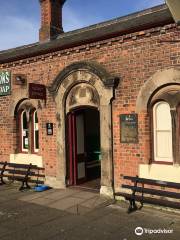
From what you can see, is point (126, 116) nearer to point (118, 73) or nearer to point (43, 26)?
point (118, 73)

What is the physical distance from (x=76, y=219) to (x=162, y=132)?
2965 millimetres

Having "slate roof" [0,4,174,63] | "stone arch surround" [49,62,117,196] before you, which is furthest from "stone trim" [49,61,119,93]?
"slate roof" [0,4,174,63]

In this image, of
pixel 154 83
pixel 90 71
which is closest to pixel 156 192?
pixel 154 83

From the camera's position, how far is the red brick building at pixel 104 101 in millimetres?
7742

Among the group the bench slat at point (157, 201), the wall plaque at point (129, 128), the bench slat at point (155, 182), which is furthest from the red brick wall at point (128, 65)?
the bench slat at point (157, 201)

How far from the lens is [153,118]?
8.05 metres

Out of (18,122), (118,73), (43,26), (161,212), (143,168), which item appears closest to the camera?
(161,212)

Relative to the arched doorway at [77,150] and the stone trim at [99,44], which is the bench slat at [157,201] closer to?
the arched doorway at [77,150]

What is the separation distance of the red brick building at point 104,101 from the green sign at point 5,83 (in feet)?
0.12

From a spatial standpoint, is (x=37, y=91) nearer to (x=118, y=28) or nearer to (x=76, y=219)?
(x=118, y=28)

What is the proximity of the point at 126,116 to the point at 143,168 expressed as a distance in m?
1.42

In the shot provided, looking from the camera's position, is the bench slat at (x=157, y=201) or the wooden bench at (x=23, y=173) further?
the wooden bench at (x=23, y=173)

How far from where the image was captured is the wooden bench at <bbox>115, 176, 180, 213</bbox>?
6972 millimetres

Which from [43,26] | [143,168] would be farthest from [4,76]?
[143,168]
